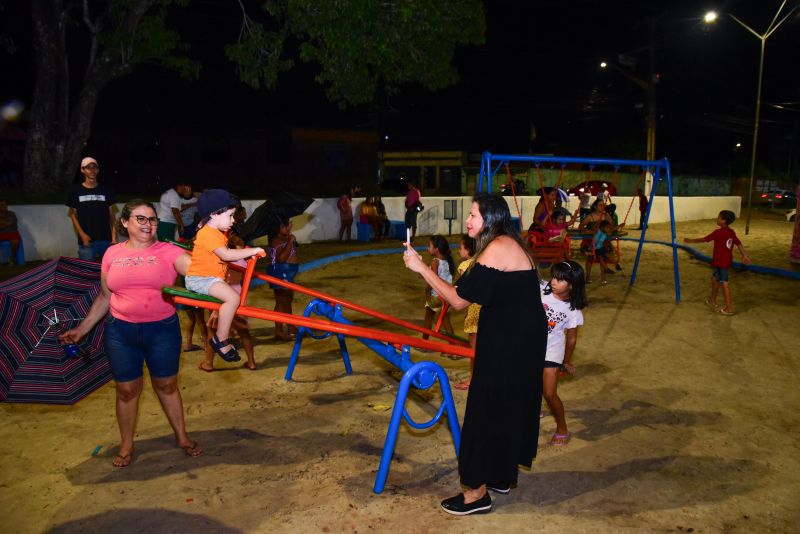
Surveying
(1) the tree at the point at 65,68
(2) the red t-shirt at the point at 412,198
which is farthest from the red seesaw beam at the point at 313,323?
(2) the red t-shirt at the point at 412,198

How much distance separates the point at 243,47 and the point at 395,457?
13.0 metres

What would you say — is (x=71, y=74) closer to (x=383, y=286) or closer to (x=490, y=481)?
(x=383, y=286)

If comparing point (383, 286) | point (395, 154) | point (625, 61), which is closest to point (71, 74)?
point (383, 286)

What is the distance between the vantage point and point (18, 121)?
2075 centimetres

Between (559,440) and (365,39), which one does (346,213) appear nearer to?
(365,39)

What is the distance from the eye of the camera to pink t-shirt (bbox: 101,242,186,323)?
387cm

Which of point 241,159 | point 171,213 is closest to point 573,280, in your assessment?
point 171,213

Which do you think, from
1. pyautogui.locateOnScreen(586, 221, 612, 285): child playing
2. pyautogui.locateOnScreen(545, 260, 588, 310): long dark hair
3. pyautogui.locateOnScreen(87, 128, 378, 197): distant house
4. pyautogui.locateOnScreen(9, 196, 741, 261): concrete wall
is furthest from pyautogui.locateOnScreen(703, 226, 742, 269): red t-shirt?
pyautogui.locateOnScreen(87, 128, 378, 197): distant house

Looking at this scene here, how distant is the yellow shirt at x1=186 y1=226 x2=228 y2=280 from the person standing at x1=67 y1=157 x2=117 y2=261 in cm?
342

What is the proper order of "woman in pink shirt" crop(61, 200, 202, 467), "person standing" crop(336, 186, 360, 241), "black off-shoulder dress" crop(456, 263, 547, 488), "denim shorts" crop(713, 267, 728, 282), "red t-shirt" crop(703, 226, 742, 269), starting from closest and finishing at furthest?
"black off-shoulder dress" crop(456, 263, 547, 488)
"woman in pink shirt" crop(61, 200, 202, 467)
"red t-shirt" crop(703, 226, 742, 269)
"denim shorts" crop(713, 267, 728, 282)
"person standing" crop(336, 186, 360, 241)

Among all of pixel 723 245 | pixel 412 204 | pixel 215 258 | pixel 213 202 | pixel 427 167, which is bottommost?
pixel 723 245

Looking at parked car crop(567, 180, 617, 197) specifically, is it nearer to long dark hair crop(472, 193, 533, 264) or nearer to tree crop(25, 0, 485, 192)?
tree crop(25, 0, 485, 192)

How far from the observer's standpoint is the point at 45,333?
4191 mm

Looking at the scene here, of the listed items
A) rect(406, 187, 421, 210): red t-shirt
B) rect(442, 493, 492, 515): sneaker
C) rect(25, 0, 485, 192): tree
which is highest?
rect(25, 0, 485, 192): tree
